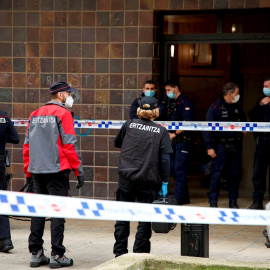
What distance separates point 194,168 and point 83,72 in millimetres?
3540

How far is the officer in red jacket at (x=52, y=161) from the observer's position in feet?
23.0

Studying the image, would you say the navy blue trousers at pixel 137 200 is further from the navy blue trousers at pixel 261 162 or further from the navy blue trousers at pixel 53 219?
the navy blue trousers at pixel 261 162

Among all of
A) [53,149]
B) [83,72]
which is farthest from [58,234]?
[83,72]

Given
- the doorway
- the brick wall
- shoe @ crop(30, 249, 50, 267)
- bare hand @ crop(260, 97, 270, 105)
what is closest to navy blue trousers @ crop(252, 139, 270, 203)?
bare hand @ crop(260, 97, 270, 105)

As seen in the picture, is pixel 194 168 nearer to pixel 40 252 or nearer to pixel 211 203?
pixel 211 203

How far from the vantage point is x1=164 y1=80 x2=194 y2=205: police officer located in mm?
10539

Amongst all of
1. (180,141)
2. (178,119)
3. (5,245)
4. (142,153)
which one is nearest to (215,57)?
(178,119)

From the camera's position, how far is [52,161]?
6.99 meters

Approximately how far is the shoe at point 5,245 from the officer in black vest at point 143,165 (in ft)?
4.38

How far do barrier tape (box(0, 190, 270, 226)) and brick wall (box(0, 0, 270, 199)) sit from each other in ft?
17.9

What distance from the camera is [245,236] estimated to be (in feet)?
28.9

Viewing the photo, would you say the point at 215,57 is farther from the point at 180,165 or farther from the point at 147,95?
the point at 147,95

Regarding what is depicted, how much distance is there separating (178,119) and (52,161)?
13.0 feet

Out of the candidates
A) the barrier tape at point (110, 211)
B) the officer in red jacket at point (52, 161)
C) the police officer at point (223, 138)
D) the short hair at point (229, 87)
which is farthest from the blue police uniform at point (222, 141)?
the barrier tape at point (110, 211)
